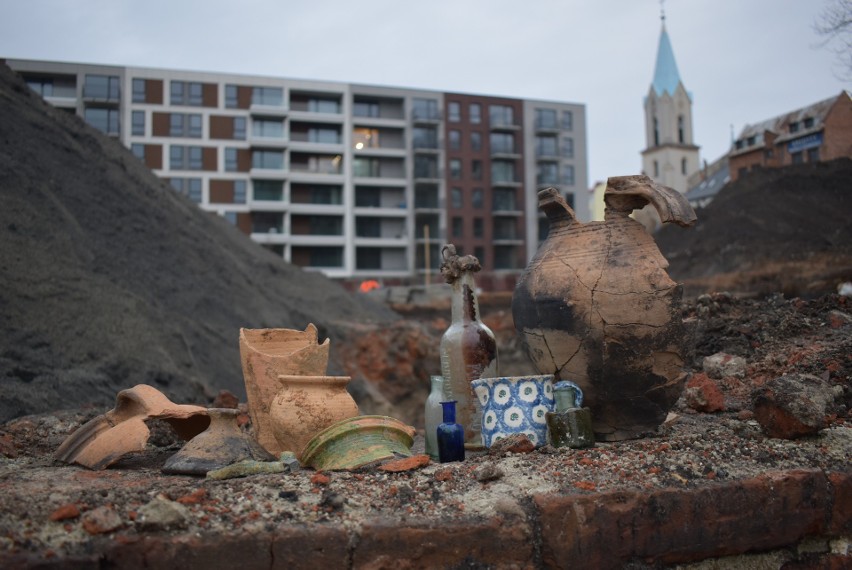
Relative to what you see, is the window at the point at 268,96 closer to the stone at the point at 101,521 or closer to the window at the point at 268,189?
the window at the point at 268,189

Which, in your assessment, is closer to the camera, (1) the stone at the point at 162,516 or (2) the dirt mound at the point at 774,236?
(1) the stone at the point at 162,516

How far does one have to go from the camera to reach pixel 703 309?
23.6 ft

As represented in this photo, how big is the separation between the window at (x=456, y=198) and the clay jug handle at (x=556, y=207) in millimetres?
37672

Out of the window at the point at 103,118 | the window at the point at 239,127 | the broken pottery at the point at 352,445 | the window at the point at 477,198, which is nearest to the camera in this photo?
the broken pottery at the point at 352,445

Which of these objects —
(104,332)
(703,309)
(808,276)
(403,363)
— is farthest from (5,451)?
(808,276)

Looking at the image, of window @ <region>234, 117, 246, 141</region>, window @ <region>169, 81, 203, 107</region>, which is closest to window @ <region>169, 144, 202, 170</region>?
window @ <region>234, 117, 246, 141</region>

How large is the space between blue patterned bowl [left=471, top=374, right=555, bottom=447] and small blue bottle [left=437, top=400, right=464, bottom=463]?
32cm

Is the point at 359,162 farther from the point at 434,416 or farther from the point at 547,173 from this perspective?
the point at 434,416

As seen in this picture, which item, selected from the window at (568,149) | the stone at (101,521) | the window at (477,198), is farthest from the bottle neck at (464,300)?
the window at (568,149)

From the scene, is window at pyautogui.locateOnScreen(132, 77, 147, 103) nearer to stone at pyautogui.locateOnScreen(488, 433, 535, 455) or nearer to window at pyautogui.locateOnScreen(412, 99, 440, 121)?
window at pyautogui.locateOnScreen(412, 99, 440, 121)

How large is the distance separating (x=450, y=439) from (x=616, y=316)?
110cm

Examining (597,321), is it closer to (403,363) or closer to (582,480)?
(582,480)

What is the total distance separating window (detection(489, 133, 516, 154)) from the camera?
4305cm

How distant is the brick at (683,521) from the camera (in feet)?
9.10
